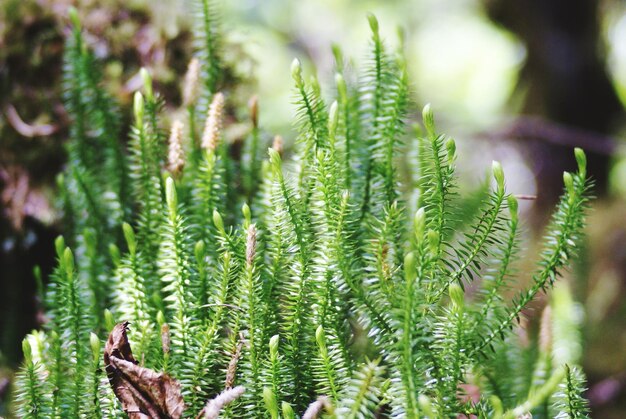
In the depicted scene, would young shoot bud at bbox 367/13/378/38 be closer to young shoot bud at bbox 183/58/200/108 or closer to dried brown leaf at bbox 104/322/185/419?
young shoot bud at bbox 183/58/200/108

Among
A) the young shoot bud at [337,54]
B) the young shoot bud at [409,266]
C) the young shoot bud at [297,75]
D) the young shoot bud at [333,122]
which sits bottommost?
the young shoot bud at [409,266]

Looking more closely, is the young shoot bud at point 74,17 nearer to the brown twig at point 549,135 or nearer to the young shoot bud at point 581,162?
the young shoot bud at point 581,162

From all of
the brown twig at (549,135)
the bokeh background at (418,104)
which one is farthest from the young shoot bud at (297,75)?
the brown twig at (549,135)

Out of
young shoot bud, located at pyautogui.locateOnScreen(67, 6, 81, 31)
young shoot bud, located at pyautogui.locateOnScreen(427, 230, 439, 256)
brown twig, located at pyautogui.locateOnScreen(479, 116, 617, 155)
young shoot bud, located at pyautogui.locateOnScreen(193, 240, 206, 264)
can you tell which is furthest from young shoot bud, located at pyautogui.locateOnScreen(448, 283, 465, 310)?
brown twig, located at pyautogui.locateOnScreen(479, 116, 617, 155)

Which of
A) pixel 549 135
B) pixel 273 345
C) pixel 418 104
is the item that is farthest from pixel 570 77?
pixel 273 345

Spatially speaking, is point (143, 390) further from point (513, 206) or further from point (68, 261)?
point (513, 206)
